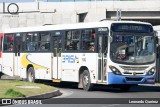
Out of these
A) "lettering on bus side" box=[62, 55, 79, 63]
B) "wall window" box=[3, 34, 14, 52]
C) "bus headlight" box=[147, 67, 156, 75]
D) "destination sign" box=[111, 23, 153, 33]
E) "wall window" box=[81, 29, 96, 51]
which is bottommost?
"bus headlight" box=[147, 67, 156, 75]

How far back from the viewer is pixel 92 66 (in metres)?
23.9

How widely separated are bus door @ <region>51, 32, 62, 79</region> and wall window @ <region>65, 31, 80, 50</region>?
71cm

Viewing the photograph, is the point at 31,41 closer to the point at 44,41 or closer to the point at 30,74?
the point at 44,41

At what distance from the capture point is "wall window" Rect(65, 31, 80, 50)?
82.8ft

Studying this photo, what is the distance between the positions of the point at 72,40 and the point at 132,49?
3434 mm

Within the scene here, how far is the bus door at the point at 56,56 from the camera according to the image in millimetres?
26609

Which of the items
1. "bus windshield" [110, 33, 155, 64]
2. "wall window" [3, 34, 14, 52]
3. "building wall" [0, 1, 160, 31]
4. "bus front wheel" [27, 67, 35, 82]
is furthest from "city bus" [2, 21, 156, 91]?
"building wall" [0, 1, 160, 31]

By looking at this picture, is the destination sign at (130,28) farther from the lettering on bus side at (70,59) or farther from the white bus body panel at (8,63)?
the white bus body panel at (8,63)

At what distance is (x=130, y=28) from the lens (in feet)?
77.9

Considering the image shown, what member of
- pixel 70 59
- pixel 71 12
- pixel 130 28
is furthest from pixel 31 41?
pixel 71 12

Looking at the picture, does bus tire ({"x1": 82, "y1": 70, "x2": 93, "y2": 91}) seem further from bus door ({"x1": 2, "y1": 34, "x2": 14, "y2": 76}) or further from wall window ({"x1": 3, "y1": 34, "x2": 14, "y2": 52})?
wall window ({"x1": 3, "y1": 34, "x2": 14, "y2": 52})

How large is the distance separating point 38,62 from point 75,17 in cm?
2558

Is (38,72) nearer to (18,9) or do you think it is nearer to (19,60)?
(19,60)

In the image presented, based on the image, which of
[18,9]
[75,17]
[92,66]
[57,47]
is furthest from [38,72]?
[18,9]
